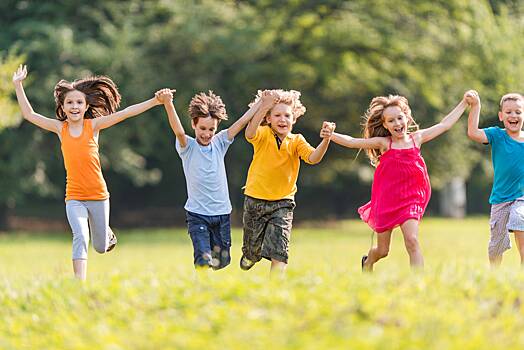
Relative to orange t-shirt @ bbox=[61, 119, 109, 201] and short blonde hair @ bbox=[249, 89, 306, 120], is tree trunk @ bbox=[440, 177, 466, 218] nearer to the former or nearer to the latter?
short blonde hair @ bbox=[249, 89, 306, 120]

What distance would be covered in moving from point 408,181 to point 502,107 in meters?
1.33

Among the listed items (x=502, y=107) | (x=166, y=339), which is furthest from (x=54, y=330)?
(x=502, y=107)

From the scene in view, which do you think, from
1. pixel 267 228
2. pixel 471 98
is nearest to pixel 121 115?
pixel 267 228

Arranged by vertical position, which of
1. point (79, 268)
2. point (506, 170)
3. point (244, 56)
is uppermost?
point (244, 56)

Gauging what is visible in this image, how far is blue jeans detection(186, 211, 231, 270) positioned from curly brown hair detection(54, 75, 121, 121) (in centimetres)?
138

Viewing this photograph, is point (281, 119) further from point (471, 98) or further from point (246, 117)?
point (471, 98)

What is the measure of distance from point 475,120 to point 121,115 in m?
3.25

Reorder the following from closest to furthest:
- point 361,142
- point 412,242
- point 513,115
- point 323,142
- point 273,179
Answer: point 412,242
point 323,142
point 361,142
point 273,179
point 513,115

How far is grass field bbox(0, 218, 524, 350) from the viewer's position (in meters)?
5.31

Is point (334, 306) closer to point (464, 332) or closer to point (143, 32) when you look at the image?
point (464, 332)

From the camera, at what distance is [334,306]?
18.8 ft

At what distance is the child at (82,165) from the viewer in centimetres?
891

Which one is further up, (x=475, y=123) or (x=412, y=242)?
(x=475, y=123)

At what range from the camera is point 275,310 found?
→ 579 cm
